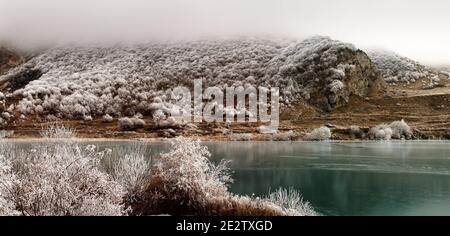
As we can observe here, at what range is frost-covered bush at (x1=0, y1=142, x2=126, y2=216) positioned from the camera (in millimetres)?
8578

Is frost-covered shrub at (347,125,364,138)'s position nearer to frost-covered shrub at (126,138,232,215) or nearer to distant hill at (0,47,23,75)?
distant hill at (0,47,23,75)

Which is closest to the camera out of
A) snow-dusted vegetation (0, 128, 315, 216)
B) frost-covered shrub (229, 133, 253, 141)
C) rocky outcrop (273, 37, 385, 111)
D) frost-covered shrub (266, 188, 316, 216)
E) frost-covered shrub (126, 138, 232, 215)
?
snow-dusted vegetation (0, 128, 315, 216)

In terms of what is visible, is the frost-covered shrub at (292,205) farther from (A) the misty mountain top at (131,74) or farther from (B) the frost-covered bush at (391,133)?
(B) the frost-covered bush at (391,133)

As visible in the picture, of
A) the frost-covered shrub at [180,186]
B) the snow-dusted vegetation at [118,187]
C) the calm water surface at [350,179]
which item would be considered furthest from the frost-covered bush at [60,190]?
the calm water surface at [350,179]

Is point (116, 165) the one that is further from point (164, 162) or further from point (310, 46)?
point (310, 46)

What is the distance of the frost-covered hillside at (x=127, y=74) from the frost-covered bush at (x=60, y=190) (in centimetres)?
613

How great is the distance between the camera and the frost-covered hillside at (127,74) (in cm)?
2025

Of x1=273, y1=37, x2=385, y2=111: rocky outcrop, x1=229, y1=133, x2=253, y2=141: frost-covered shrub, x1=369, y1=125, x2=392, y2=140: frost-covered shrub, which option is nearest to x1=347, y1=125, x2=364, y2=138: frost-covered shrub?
x1=369, y1=125, x2=392, y2=140: frost-covered shrub

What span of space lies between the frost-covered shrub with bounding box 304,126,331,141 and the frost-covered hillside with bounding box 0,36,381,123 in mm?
5075

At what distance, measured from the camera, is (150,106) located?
22391 mm

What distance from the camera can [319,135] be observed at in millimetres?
50969

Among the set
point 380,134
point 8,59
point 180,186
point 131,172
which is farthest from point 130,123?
point 380,134
